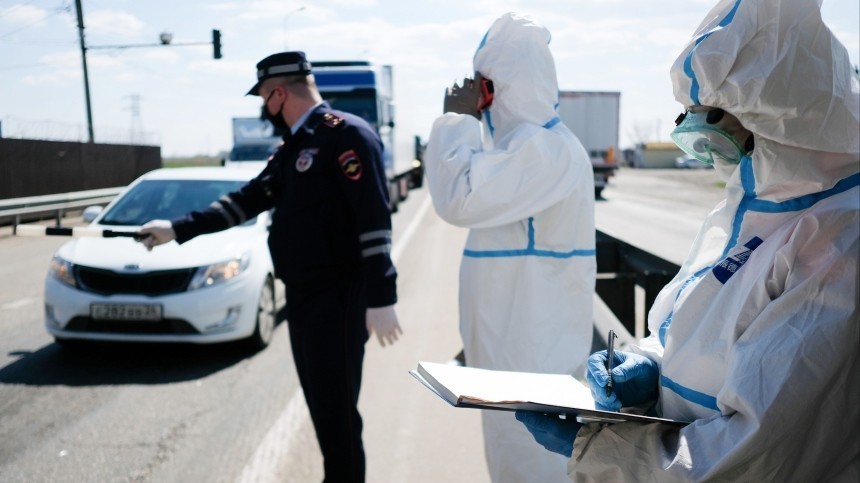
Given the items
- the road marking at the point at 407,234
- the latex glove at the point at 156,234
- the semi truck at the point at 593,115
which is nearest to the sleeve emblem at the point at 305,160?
the latex glove at the point at 156,234

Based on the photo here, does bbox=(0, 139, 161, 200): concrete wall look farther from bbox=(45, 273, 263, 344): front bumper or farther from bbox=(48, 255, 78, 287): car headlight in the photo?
→ bbox=(45, 273, 263, 344): front bumper

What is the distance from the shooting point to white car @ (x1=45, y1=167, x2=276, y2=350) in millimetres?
5859

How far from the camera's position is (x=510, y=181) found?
2.86 m

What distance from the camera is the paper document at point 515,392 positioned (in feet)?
4.90

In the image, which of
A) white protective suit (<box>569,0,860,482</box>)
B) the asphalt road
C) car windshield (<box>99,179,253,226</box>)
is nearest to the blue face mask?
the asphalt road

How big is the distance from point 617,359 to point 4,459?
3.80 m

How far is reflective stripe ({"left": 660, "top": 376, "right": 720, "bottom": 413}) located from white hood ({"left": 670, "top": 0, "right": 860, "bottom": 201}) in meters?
0.42

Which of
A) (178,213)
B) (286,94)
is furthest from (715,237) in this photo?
(178,213)

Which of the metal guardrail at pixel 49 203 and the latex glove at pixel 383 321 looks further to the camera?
the metal guardrail at pixel 49 203

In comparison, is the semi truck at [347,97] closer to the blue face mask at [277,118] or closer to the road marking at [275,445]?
the road marking at [275,445]

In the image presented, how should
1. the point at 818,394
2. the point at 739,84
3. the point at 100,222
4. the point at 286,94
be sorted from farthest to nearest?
the point at 100,222
the point at 286,94
the point at 739,84
the point at 818,394

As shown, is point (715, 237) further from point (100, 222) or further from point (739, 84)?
point (100, 222)

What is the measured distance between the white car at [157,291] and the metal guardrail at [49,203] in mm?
203

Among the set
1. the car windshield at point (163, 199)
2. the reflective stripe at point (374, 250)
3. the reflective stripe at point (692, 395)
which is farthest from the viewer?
the car windshield at point (163, 199)
